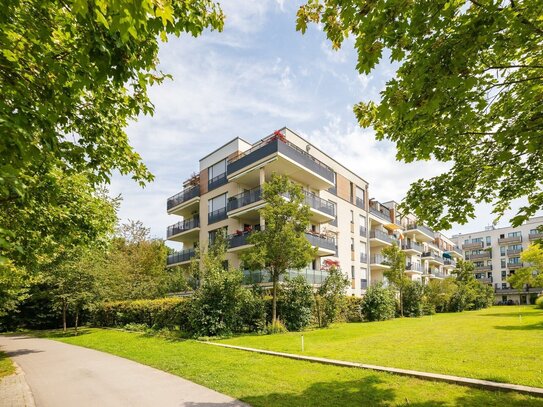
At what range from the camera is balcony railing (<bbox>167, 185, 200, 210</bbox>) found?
114 ft

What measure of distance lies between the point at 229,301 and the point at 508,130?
15166mm

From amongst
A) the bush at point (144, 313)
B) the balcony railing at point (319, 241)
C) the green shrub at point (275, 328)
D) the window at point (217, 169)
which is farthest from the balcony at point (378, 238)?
the bush at point (144, 313)

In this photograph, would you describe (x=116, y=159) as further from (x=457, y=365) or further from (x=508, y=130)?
(x=457, y=365)

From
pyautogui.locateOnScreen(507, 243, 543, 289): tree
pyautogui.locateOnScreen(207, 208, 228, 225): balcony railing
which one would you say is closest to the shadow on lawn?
pyautogui.locateOnScreen(207, 208, 228, 225): balcony railing

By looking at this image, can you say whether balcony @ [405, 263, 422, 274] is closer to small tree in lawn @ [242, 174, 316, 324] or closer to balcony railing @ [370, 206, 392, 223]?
balcony railing @ [370, 206, 392, 223]

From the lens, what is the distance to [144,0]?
305 centimetres

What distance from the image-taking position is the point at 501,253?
283 feet

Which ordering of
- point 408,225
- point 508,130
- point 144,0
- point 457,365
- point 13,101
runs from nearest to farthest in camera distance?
point 144,0 → point 13,101 → point 508,130 → point 457,365 → point 408,225

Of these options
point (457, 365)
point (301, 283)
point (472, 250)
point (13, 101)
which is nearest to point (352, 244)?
point (301, 283)

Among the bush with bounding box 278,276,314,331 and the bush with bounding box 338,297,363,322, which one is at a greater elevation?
the bush with bounding box 278,276,314,331

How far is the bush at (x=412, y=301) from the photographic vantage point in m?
33.8

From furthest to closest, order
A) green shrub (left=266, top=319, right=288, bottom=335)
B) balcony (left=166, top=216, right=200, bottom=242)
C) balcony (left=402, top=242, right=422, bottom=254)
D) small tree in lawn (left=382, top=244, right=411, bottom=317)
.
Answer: balcony (left=402, top=242, right=422, bottom=254), balcony (left=166, top=216, right=200, bottom=242), small tree in lawn (left=382, top=244, right=411, bottom=317), green shrub (left=266, top=319, right=288, bottom=335)

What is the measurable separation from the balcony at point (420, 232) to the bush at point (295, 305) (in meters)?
36.3

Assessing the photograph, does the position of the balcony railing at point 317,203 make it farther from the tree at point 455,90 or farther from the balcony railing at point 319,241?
the tree at point 455,90
